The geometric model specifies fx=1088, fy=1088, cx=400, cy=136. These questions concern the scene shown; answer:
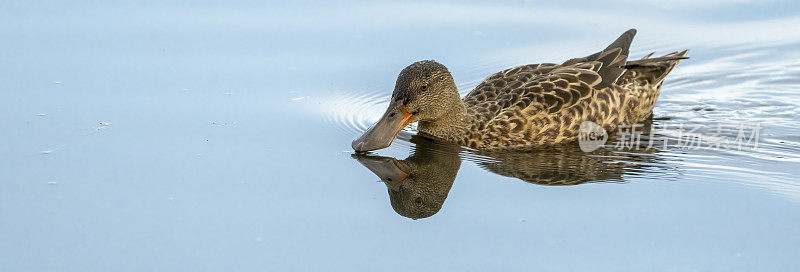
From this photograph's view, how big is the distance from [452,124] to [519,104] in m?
0.55

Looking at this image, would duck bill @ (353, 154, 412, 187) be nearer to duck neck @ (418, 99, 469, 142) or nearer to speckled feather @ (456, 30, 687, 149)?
duck neck @ (418, 99, 469, 142)

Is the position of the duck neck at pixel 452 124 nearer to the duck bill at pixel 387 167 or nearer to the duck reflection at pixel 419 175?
the duck reflection at pixel 419 175

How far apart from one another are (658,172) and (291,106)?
10.0 ft

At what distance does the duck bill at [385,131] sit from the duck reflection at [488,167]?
90 mm

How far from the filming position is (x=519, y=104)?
8406 millimetres

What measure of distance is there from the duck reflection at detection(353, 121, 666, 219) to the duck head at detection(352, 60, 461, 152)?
14 cm

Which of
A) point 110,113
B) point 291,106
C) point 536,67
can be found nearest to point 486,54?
point 536,67

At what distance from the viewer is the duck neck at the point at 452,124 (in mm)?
8336

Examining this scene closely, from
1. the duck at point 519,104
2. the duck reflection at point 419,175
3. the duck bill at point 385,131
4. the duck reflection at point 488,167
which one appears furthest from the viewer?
the duck at point 519,104

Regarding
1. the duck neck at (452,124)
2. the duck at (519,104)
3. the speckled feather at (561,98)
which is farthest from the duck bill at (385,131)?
the speckled feather at (561,98)

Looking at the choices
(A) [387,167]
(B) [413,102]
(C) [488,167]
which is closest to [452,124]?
(B) [413,102]

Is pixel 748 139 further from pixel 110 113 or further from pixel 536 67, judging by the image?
pixel 110 113

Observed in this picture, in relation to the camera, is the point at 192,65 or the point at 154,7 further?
→ the point at 154,7

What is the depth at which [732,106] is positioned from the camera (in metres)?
9.16
